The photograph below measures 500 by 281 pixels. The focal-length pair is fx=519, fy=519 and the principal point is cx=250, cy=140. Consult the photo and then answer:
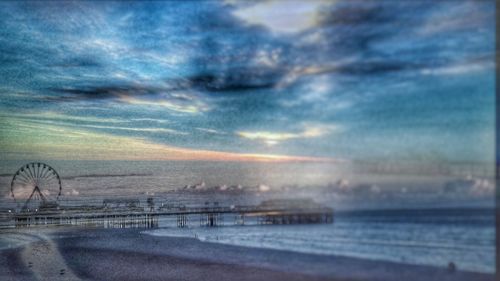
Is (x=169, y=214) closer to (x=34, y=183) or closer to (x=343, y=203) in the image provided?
(x=34, y=183)

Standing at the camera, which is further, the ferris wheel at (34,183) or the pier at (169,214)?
the ferris wheel at (34,183)

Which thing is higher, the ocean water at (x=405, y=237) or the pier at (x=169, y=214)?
the pier at (x=169, y=214)

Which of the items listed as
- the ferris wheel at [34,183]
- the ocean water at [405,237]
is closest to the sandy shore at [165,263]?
the ocean water at [405,237]

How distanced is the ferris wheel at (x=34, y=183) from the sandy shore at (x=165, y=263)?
0.92 ft

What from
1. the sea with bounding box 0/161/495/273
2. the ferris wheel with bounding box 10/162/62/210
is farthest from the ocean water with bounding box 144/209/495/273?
the ferris wheel with bounding box 10/162/62/210

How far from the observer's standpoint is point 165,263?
12.9 ft

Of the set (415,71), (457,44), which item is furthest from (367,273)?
(457,44)

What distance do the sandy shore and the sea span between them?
7 centimetres

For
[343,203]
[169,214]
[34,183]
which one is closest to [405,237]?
[343,203]

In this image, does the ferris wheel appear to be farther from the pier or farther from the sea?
the sea

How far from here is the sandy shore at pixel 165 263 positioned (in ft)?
11.9

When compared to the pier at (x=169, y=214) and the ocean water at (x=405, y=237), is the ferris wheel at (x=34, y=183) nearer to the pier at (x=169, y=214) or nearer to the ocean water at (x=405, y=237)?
the pier at (x=169, y=214)

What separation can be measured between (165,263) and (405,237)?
1.77 meters

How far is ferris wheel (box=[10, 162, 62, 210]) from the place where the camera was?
3.90 m
